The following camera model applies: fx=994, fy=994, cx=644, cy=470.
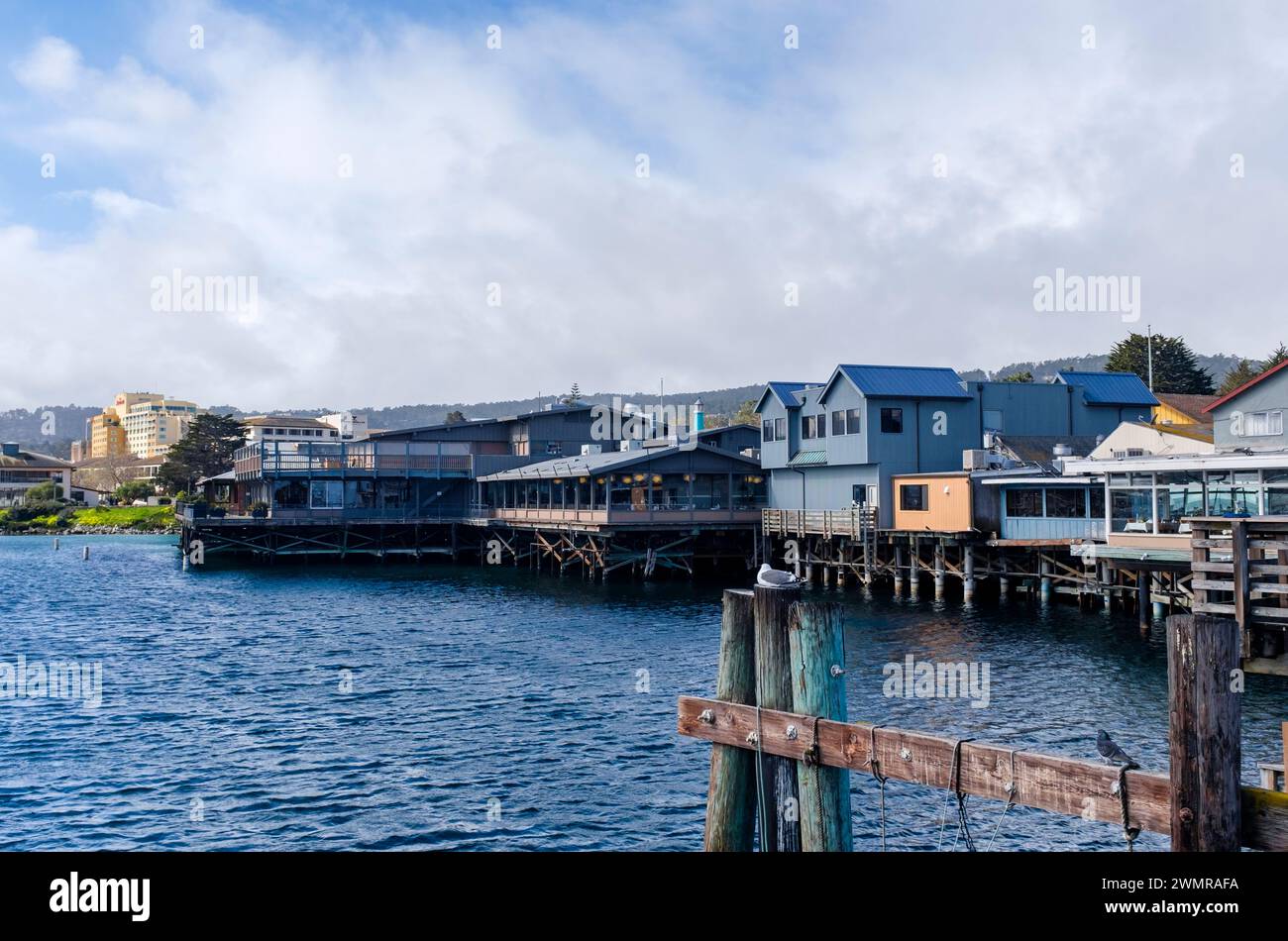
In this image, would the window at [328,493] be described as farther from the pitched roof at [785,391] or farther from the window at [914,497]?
the window at [914,497]

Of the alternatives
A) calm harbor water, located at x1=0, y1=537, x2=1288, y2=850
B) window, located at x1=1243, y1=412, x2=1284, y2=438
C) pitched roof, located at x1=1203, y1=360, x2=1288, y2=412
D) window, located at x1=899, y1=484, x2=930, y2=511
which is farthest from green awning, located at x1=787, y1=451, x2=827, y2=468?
window, located at x1=1243, y1=412, x2=1284, y2=438

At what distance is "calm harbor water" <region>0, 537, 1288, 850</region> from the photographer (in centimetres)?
1562

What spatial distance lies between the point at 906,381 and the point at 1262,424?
52.2ft

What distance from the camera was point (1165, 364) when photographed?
79.0 metres

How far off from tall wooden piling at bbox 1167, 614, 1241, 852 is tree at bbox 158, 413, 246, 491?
130m

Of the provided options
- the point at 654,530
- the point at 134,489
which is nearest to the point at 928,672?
the point at 654,530

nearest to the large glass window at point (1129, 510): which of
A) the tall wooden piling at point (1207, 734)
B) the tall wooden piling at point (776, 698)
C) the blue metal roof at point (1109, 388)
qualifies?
Result: the blue metal roof at point (1109, 388)

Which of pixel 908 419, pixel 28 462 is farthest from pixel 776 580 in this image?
pixel 28 462

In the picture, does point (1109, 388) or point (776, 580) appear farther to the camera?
point (1109, 388)

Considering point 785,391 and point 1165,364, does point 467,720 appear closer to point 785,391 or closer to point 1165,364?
point 785,391

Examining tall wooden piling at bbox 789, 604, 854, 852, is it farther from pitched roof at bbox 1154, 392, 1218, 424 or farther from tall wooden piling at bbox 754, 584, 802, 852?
pitched roof at bbox 1154, 392, 1218, 424

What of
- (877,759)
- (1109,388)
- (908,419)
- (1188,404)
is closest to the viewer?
(877,759)
